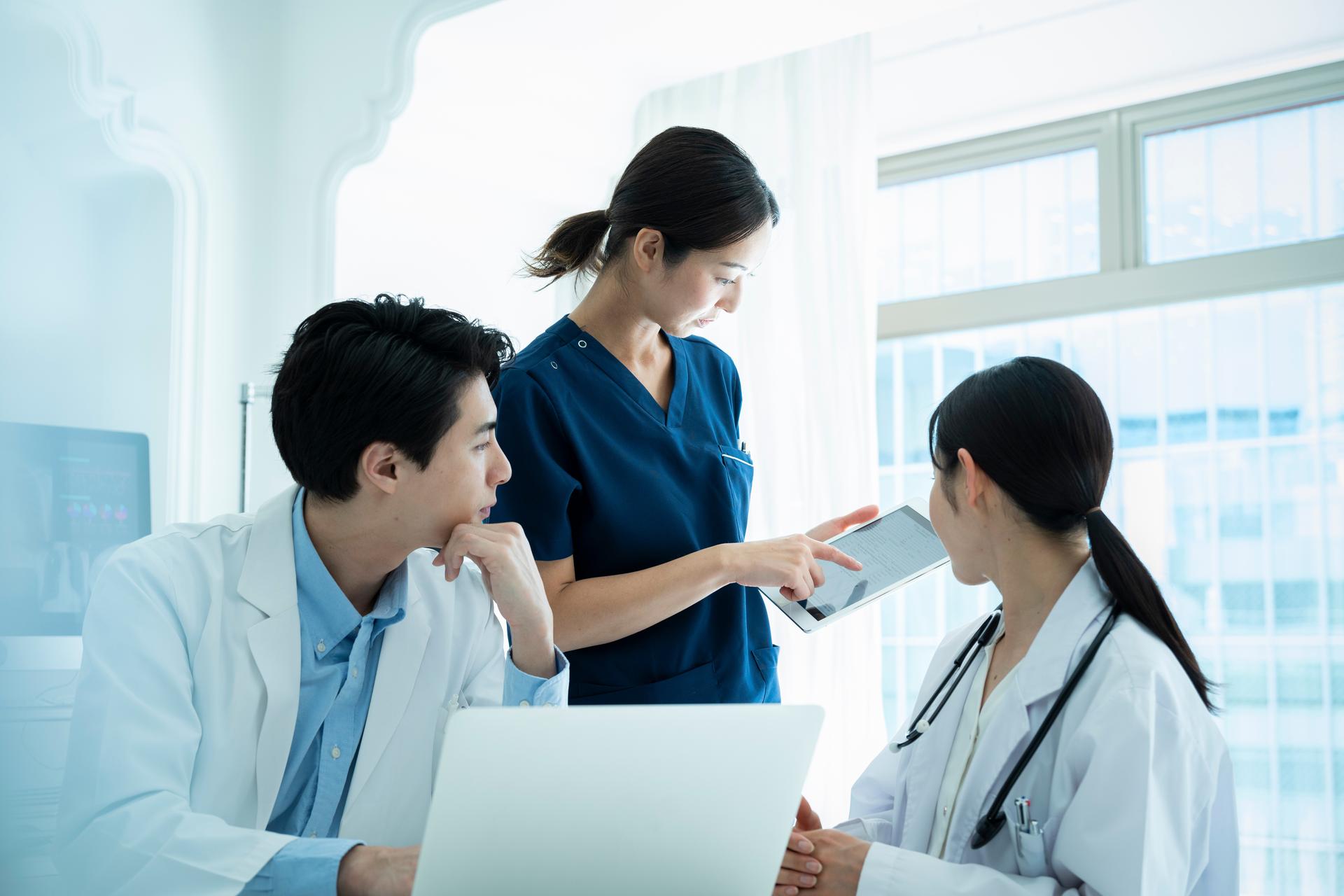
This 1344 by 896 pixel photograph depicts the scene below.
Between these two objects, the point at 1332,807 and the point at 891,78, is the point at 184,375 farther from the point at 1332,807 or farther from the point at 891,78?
the point at 1332,807

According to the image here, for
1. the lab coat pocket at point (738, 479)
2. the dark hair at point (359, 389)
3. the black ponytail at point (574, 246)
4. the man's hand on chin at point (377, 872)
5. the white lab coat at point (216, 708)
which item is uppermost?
the black ponytail at point (574, 246)

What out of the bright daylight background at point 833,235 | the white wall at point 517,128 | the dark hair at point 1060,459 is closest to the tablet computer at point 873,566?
the dark hair at point 1060,459

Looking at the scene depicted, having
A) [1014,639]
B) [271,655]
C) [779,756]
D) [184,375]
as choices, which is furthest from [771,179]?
[779,756]

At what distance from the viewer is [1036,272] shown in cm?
314

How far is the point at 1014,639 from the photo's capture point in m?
1.46

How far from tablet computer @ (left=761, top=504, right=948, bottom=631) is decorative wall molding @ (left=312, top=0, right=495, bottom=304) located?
59.8 inches

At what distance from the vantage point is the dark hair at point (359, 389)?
1.37 metres

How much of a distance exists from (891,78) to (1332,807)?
82.7 inches

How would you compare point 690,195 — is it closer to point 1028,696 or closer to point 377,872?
point 1028,696

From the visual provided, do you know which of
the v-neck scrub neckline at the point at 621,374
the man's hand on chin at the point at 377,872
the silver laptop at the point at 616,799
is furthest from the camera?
the v-neck scrub neckline at the point at 621,374

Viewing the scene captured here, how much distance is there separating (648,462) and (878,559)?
374 millimetres

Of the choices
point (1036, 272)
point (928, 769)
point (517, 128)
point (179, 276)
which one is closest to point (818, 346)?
point (1036, 272)

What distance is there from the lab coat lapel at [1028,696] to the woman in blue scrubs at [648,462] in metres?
0.37

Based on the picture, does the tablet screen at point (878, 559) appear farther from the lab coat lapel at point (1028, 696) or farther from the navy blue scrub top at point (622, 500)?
the lab coat lapel at point (1028, 696)
